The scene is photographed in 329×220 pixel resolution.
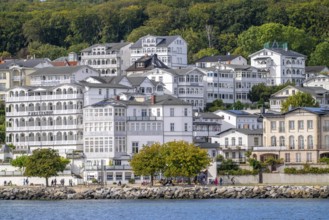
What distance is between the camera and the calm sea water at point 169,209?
82.8 meters

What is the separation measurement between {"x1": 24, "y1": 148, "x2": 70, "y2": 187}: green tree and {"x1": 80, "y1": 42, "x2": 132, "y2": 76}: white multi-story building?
42.0 m

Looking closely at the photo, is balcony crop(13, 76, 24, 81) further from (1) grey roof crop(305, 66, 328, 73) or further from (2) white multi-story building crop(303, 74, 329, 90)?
(1) grey roof crop(305, 66, 328, 73)

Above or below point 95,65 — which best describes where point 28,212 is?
below

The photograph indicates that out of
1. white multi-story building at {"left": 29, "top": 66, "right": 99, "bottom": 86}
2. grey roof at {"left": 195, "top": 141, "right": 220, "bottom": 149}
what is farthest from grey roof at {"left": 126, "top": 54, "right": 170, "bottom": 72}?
grey roof at {"left": 195, "top": 141, "right": 220, "bottom": 149}

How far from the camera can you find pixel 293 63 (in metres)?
148

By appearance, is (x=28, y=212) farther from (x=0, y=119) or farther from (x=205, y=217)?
(x=0, y=119)

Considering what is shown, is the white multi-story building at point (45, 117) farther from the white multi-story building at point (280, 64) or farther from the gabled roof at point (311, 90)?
the white multi-story building at point (280, 64)

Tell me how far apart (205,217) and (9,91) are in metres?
44.9

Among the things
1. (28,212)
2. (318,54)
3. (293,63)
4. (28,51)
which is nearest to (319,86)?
(293,63)

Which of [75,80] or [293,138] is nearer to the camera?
[293,138]

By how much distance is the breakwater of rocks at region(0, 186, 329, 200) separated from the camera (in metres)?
94.8

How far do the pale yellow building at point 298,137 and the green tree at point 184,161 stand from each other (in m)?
8.77

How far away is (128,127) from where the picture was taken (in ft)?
368

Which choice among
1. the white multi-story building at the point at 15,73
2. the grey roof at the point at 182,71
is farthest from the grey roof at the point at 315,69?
the white multi-story building at the point at 15,73
